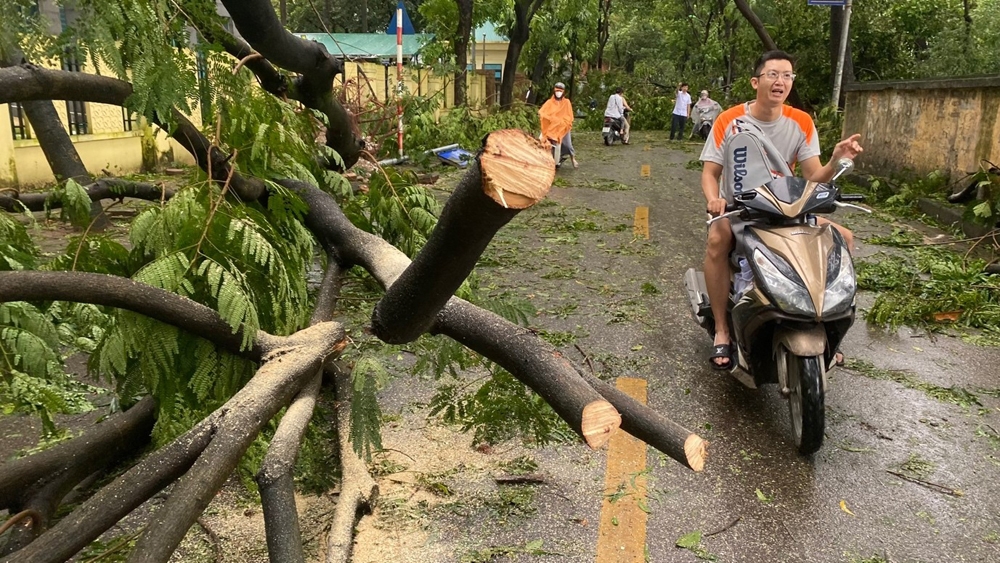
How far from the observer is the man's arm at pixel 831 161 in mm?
3934

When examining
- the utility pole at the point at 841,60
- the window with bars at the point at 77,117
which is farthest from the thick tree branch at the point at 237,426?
the utility pole at the point at 841,60

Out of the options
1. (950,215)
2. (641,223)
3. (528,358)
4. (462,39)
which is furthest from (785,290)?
(462,39)

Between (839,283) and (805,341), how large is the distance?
0.40 metres

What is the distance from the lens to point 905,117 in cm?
1135

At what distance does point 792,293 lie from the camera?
3719 millimetres

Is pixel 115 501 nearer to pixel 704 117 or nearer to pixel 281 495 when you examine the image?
pixel 281 495

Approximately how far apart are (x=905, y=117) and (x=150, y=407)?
38.2ft

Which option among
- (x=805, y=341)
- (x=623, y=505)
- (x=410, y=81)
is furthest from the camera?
(x=410, y=81)

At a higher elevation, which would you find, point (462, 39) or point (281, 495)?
point (462, 39)

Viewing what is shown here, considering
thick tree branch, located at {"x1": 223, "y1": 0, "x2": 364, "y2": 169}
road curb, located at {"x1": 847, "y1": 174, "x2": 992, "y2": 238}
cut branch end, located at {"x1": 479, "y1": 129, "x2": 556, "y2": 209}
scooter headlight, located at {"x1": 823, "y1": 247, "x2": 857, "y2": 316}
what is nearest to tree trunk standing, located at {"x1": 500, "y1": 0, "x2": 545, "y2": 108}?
road curb, located at {"x1": 847, "y1": 174, "x2": 992, "y2": 238}

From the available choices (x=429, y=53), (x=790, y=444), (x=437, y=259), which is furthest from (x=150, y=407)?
(x=429, y=53)

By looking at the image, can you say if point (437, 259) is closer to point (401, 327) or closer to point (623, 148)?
point (401, 327)

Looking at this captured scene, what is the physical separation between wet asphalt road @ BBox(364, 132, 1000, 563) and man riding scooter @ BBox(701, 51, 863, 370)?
0.49m

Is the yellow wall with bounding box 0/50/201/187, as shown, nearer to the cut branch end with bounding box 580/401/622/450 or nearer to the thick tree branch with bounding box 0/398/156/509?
the thick tree branch with bounding box 0/398/156/509
